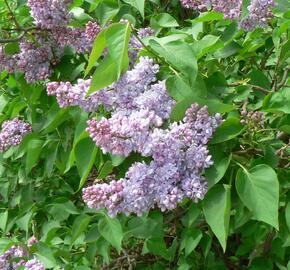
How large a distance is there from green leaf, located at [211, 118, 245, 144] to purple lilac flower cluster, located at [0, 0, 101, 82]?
0.67 m

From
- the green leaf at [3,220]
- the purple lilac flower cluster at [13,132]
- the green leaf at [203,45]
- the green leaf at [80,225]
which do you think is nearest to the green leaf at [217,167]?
the green leaf at [203,45]

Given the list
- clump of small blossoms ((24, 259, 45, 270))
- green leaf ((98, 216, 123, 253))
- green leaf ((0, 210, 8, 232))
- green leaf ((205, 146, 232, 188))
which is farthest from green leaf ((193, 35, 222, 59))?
green leaf ((0, 210, 8, 232))

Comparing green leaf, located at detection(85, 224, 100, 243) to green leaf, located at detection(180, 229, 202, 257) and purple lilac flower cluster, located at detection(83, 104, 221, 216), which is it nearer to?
green leaf, located at detection(180, 229, 202, 257)

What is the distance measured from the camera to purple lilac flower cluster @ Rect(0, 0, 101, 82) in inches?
77.7

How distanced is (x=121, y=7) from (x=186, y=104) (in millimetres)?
782

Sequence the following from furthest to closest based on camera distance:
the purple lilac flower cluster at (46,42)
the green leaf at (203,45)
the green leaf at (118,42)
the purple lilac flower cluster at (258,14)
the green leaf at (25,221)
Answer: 1. the green leaf at (25,221)
2. the purple lilac flower cluster at (46,42)
3. the purple lilac flower cluster at (258,14)
4. the green leaf at (203,45)
5. the green leaf at (118,42)

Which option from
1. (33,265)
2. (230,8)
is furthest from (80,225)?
(230,8)

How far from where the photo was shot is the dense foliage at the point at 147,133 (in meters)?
1.38

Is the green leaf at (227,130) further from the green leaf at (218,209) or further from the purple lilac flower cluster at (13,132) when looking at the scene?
the purple lilac flower cluster at (13,132)

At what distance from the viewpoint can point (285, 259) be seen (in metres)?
2.19

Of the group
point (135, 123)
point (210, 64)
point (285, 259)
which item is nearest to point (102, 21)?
point (210, 64)

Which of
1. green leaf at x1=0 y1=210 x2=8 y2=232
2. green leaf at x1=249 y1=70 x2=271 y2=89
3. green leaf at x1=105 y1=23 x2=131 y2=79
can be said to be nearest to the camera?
green leaf at x1=105 y1=23 x2=131 y2=79

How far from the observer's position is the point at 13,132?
2.31 metres

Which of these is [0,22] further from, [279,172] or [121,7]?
[279,172]
